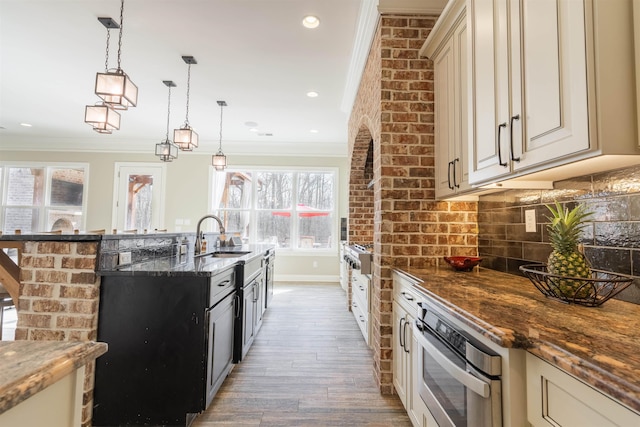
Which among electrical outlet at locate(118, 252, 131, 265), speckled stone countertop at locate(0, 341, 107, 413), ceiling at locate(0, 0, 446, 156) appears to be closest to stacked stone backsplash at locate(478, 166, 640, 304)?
ceiling at locate(0, 0, 446, 156)

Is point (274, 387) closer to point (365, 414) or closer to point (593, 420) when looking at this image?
point (365, 414)

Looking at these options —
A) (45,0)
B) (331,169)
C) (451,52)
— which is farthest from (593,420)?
(331,169)

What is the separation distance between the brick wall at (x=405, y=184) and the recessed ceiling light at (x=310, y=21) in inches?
28.2

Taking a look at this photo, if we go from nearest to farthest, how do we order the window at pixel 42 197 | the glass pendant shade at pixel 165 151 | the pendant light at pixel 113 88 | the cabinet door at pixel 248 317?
the pendant light at pixel 113 88 < the cabinet door at pixel 248 317 < the glass pendant shade at pixel 165 151 < the window at pixel 42 197

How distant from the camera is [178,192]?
6398 mm

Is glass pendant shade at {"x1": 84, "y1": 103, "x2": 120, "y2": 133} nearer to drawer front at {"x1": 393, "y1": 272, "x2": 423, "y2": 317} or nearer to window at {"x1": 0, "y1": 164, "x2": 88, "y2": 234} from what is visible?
drawer front at {"x1": 393, "y1": 272, "x2": 423, "y2": 317}

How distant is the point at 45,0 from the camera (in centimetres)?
244

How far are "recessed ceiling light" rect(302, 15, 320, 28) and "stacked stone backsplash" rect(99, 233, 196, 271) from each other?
2.20m

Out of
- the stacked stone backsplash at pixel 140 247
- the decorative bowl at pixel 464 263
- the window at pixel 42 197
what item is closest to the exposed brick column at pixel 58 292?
the stacked stone backsplash at pixel 140 247

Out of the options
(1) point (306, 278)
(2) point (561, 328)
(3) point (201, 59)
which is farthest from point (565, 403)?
(1) point (306, 278)

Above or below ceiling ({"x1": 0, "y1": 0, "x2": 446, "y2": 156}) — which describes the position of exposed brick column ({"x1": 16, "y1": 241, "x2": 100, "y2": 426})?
below

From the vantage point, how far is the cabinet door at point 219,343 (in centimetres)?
178

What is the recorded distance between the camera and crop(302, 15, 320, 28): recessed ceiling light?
2577 millimetres

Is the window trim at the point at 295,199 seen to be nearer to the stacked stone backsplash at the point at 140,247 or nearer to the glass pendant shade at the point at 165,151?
the glass pendant shade at the point at 165,151
